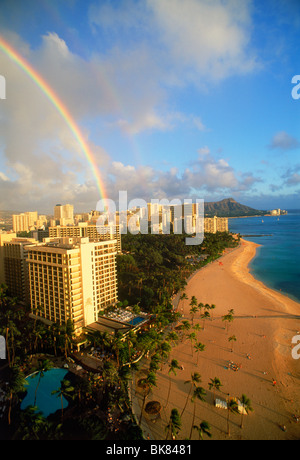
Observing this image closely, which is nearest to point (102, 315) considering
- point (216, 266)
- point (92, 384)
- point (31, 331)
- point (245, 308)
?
point (31, 331)

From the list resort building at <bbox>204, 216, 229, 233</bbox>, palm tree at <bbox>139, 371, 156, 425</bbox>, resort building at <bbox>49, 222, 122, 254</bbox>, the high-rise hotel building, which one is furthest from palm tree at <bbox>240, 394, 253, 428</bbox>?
resort building at <bbox>204, 216, 229, 233</bbox>

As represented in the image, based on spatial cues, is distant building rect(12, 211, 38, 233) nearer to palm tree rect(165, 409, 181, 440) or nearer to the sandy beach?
the sandy beach

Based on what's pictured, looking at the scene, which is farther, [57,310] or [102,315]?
[102,315]

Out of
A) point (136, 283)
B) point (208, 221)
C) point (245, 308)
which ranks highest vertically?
point (208, 221)

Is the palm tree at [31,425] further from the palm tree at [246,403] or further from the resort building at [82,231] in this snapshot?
the resort building at [82,231]

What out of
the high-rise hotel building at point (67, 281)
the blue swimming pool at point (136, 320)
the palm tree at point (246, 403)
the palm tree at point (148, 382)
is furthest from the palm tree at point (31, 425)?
the blue swimming pool at point (136, 320)

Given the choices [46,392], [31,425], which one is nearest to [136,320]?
[46,392]
